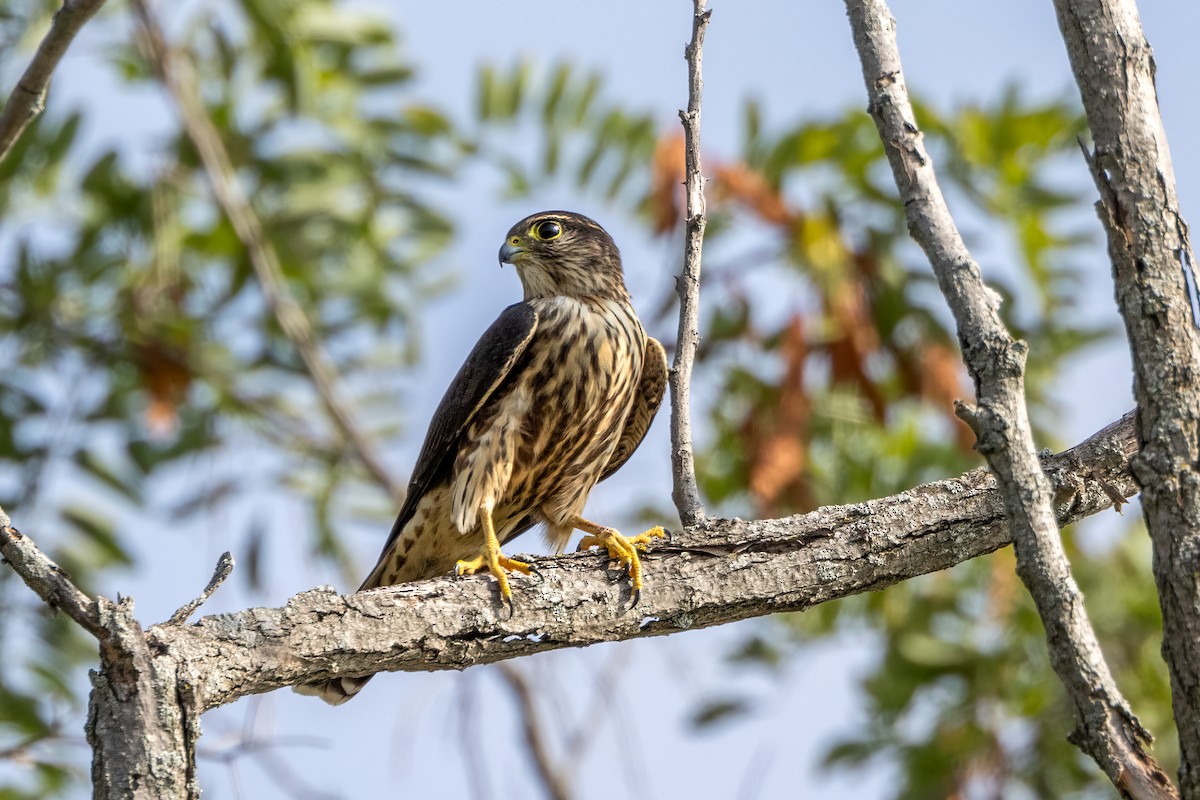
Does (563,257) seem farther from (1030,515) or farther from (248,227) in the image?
(1030,515)

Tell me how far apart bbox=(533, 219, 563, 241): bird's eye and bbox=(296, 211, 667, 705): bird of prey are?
0.54 m

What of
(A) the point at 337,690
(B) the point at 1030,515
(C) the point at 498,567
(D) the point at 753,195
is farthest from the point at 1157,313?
(D) the point at 753,195

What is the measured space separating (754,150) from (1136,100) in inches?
140

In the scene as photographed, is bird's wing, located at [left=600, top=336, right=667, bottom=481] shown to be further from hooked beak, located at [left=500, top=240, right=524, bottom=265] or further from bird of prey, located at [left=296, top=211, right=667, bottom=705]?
hooked beak, located at [left=500, top=240, right=524, bottom=265]

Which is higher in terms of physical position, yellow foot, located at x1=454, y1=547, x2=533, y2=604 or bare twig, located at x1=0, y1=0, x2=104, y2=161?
bare twig, located at x1=0, y1=0, x2=104, y2=161

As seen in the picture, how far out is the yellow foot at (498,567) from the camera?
308 centimetres

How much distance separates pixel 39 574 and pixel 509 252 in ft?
10.0

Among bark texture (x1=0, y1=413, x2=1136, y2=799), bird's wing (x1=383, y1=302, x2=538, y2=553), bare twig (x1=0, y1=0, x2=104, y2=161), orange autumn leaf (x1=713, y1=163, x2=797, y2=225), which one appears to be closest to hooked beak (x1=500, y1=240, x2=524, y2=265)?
bird's wing (x1=383, y1=302, x2=538, y2=553)

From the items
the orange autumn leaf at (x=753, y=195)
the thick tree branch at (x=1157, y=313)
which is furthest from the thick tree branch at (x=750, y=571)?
the orange autumn leaf at (x=753, y=195)

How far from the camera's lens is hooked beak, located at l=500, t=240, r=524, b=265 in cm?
518

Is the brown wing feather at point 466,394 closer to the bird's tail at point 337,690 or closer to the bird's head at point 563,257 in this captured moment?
the bird's head at point 563,257

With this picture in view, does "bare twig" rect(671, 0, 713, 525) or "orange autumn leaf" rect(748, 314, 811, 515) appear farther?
"orange autumn leaf" rect(748, 314, 811, 515)

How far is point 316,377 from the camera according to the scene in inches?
233

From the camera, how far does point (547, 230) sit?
522 cm
